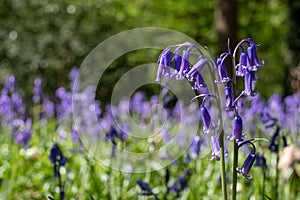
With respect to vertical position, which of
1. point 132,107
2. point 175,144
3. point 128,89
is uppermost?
point 128,89

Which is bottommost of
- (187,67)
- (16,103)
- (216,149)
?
(216,149)

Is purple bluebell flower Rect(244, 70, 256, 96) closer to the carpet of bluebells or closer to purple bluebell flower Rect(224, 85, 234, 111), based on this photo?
purple bluebell flower Rect(224, 85, 234, 111)

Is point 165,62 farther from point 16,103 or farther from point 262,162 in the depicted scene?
point 16,103

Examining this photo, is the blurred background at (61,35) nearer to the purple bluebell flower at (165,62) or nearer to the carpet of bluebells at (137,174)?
the carpet of bluebells at (137,174)

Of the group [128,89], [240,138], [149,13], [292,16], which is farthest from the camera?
[292,16]

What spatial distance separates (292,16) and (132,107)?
7.87m

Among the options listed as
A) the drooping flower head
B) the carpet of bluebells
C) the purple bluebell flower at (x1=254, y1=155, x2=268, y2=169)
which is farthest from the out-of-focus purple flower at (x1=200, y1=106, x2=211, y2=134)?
the purple bluebell flower at (x1=254, y1=155, x2=268, y2=169)

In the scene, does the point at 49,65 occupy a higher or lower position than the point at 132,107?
higher

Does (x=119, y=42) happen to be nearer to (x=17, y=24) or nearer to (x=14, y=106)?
(x=17, y=24)

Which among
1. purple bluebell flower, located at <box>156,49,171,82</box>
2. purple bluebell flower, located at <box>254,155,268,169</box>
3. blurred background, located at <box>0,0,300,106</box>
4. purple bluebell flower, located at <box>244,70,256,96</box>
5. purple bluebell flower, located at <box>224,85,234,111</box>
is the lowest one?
purple bluebell flower, located at <box>254,155,268,169</box>

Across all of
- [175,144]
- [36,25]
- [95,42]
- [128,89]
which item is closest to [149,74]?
[128,89]

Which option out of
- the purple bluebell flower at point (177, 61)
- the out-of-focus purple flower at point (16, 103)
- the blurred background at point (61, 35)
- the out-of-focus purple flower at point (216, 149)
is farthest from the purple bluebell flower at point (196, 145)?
the blurred background at point (61, 35)

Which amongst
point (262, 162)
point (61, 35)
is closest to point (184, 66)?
point (262, 162)

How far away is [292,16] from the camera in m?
14.0
